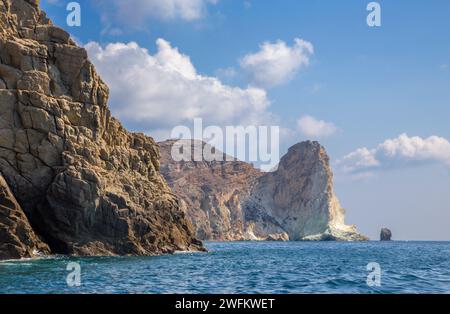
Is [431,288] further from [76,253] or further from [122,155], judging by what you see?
[122,155]

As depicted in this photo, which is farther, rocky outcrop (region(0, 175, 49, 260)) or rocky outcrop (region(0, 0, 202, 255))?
rocky outcrop (region(0, 0, 202, 255))

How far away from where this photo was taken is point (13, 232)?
50.0m

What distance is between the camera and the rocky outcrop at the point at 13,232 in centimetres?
4916

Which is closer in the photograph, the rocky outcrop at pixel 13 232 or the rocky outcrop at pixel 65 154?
the rocky outcrop at pixel 13 232

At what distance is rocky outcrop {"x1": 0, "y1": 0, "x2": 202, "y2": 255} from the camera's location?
186ft

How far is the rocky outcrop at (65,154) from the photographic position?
5678 centimetres

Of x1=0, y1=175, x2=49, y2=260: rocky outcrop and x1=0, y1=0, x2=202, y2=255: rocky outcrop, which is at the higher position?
x1=0, y1=0, x2=202, y2=255: rocky outcrop

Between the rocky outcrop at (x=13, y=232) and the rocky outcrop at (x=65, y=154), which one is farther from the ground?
the rocky outcrop at (x=65, y=154)

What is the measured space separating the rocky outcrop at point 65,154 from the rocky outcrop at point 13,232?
472cm

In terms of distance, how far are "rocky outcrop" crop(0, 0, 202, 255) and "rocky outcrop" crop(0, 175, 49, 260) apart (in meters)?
4.72

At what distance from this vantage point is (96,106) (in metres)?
66.0

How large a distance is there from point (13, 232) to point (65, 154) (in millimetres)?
11742
